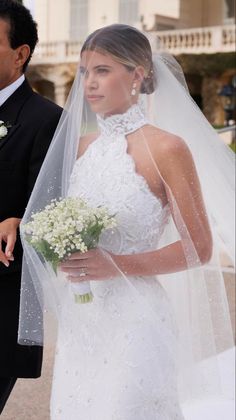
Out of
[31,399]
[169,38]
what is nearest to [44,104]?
[31,399]

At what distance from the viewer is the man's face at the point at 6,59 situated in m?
2.36

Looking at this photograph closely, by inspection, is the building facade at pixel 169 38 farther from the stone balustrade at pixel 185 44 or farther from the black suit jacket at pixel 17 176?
the black suit jacket at pixel 17 176

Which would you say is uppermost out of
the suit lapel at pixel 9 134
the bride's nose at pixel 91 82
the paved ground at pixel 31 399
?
the bride's nose at pixel 91 82

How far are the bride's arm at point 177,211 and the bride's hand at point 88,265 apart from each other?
48mm

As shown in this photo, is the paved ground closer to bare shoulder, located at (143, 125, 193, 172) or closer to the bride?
the bride

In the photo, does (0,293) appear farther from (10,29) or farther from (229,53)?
(229,53)

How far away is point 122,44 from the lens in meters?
2.27

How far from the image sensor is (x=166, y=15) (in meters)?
33.8

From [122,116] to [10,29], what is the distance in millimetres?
427

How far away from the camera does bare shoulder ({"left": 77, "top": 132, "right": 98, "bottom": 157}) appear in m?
2.44

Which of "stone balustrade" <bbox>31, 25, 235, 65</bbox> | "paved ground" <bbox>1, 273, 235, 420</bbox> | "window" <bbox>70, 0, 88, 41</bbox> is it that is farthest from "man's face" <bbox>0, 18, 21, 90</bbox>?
"window" <bbox>70, 0, 88, 41</bbox>

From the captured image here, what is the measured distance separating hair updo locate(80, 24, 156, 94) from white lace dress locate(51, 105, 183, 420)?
142 mm

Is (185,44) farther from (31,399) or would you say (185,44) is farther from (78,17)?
(31,399)

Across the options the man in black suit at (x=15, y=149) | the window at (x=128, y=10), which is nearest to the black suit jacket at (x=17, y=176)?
the man in black suit at (x=15, y=149)
